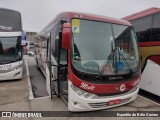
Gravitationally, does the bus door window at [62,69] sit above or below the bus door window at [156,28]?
A: below

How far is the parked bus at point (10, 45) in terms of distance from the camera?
864 cm

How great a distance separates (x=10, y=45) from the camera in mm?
8891

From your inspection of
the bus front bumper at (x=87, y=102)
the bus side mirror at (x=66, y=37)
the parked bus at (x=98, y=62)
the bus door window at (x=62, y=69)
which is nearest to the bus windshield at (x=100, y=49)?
the parked bus at (x=98, y=62)

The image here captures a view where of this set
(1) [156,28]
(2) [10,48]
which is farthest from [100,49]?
(2) [10,48]

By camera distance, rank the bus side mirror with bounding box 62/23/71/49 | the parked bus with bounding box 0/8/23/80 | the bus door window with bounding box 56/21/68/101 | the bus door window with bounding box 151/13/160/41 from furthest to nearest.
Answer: the parked bus with bounding box 0/8/23/80 < the bus door window with bounding box 151/13/160/41 < the bus door window with bounding box 56/21/68/101 < the bus side mirror with bounding box 62/23/71/49

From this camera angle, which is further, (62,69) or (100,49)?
(62,69)

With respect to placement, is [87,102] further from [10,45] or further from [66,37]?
[10,45]

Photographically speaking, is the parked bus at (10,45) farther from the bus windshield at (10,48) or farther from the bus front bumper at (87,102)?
the bus front bumper at (87,102)

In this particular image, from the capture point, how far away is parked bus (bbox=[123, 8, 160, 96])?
633cm

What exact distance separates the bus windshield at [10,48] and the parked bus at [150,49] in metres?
5.95

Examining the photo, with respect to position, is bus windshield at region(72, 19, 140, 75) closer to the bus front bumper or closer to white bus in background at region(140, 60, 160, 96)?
the bus front bumper

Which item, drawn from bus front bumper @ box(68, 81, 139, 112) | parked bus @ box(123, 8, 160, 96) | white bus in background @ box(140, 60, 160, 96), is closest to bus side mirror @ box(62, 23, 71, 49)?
bus front bumper @ box(68, 81, 139, 112)

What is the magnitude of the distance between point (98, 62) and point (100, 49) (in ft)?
1.32

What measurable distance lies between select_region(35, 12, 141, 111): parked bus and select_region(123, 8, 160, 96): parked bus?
1.23 metres
